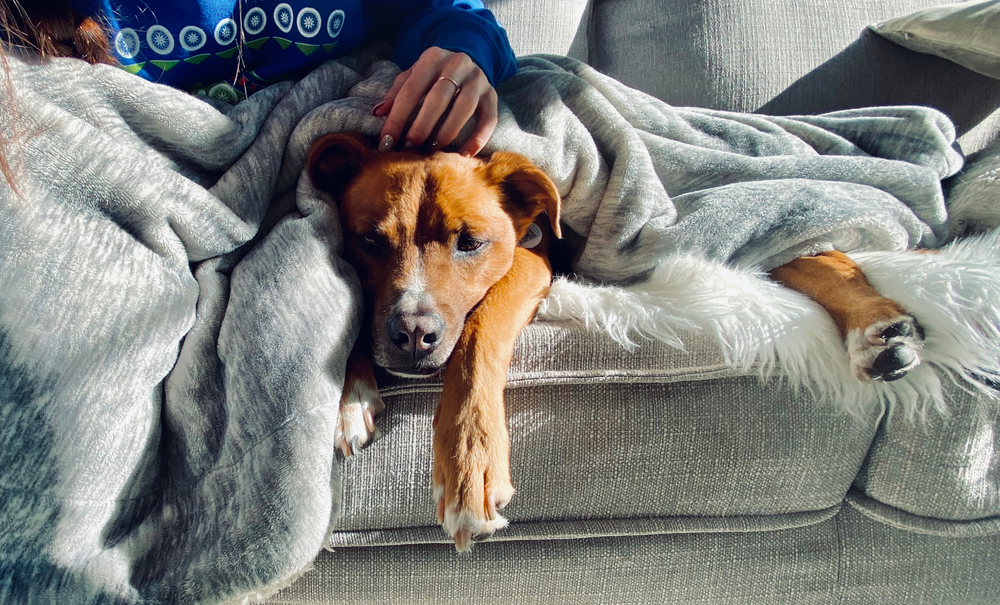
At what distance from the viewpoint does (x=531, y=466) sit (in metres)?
1.27

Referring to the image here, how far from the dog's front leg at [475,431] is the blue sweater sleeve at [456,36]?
727 millimetres

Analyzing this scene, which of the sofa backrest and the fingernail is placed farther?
the sofa backrest

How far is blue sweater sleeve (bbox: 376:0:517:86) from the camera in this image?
59.9 inches

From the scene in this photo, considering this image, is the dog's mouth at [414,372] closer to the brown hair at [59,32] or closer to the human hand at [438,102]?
the human hand at [438,102]

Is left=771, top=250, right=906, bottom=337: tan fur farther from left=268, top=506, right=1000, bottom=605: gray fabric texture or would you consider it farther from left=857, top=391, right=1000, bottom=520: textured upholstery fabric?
left=268, top=506, right=1000, bottom=605: gray fabric texture

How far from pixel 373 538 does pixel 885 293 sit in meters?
1.33

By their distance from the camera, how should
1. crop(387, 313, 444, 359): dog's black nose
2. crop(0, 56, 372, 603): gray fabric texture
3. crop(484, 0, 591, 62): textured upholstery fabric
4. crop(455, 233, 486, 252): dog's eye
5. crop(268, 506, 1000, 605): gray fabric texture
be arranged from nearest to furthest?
1. crop(0, 56, 372, 603): gray fabric texture
2. crop(387, 313, 444, 359): dog's black nose
3. crop(268, 506, 1000, 605): gray fabric texture
4. crop(455, 233, 486, 252): dog's eye
5. crop(484, 0, 591, 62): textured upholstery fabric

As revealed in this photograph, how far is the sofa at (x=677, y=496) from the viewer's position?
1.26m

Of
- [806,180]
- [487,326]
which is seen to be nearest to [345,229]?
[487,326]

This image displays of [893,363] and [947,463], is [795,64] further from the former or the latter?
[947,463]

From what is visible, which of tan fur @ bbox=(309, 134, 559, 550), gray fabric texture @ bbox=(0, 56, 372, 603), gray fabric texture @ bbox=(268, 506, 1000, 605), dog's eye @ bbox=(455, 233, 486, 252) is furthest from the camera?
dog's eye @ bbox=(455, 233, 486, 252)

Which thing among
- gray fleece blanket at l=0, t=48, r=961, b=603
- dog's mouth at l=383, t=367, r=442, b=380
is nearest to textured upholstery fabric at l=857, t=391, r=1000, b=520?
gray fleece blanket at l=0, t=48, r=961, b=603

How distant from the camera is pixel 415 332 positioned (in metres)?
1.21

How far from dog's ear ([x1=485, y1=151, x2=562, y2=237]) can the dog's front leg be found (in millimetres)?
343
